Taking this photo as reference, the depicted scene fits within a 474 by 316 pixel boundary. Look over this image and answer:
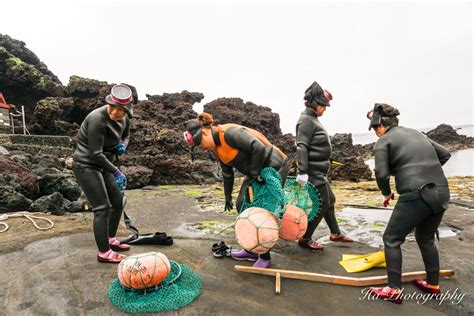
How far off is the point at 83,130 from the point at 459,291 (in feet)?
17.1

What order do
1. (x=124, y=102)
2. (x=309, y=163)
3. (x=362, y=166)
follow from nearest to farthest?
(x=124, y=102), (x=309, y=163), (x=362, y=166)

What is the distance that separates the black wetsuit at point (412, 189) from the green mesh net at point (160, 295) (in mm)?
2233

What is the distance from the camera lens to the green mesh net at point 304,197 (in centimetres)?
462

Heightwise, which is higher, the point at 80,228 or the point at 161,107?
the point at 161,107

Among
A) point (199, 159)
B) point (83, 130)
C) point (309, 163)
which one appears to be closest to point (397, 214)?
point (309, 163)

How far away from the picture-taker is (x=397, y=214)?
3.33 metres

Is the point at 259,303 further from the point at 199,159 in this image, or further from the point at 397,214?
the point at 199,159

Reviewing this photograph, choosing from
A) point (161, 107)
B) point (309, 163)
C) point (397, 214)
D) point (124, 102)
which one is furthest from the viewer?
point (161, 107)

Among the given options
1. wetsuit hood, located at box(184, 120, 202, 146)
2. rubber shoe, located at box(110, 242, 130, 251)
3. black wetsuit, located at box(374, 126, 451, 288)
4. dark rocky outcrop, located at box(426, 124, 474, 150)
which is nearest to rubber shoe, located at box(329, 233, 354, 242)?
black wetsuit, located at box(374, 126, 451, 288)

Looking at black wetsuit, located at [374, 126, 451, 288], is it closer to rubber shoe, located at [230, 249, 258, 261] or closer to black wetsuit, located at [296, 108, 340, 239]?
black wetsuit, located at [296, 108, 340, 239]

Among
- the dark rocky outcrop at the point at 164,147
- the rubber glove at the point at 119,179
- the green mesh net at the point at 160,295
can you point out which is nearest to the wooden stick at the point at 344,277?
the green mesh net at the point at 160,295

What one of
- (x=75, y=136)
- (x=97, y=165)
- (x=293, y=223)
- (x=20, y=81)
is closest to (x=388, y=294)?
(x=293, y=223)

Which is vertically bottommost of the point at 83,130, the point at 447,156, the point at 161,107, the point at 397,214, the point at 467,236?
the point at 467,236

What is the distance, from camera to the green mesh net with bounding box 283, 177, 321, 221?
15.1ft
